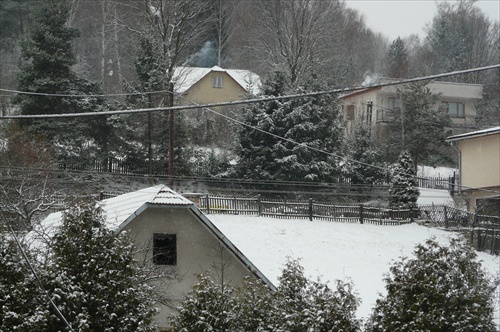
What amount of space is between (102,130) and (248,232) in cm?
1480

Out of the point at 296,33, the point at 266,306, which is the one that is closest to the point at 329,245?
the point at 266,306

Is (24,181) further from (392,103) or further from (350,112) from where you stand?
(350,112)

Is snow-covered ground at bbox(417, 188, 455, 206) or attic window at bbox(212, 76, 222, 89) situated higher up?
attic window at bbox(212, 76, 222, 89)

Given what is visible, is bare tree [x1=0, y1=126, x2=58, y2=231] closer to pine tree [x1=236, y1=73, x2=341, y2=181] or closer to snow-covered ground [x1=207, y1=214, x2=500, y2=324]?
snow-covered ground [x1=207, y1=214, x2=500, y2=324]

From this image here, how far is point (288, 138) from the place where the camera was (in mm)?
44812

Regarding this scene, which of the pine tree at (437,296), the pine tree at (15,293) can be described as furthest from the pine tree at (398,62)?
the pine tree at (15,293)

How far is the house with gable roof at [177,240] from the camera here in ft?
64.0

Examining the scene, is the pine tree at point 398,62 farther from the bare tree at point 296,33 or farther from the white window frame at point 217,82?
the white window frame at point 217,82

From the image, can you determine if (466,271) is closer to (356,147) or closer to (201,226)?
(201,226)

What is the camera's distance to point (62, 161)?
138ft

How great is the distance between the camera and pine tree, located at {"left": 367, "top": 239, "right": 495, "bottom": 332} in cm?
1126

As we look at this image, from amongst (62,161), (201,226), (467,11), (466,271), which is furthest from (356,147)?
(467,11)

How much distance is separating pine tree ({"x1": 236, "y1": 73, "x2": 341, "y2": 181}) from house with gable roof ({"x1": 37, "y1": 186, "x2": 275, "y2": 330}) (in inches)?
919

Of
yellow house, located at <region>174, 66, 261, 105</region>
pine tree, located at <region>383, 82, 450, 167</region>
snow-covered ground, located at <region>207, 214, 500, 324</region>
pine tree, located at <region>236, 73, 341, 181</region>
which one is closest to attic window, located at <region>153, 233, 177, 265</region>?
snow-covered ground, located at <region>207, 214, 500, 324</region>
